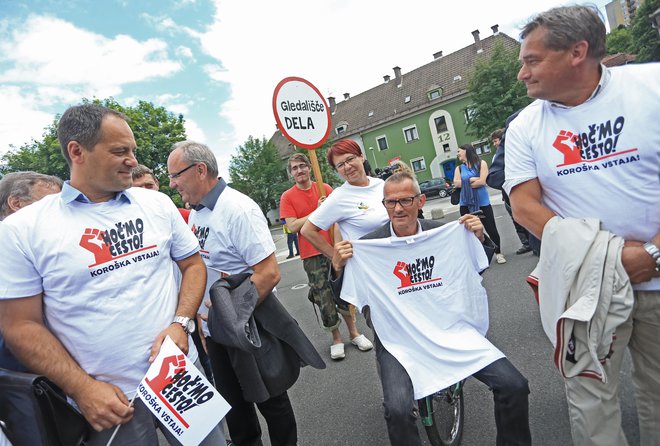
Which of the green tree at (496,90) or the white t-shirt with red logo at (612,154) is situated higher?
the green tree at (496,90)

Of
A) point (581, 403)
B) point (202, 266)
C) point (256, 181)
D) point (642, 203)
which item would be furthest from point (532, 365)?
point (256, 181)

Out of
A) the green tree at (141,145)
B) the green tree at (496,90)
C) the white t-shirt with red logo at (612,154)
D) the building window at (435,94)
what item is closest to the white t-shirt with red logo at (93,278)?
the white t-shirt with red logo at (612,154)

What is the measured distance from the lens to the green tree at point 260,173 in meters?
42.5

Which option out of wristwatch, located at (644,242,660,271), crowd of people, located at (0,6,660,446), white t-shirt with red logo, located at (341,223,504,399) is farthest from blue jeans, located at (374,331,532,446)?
wristwatch, located at (644,242,660,271)

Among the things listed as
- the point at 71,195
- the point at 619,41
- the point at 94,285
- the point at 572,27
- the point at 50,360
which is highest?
the point at 619,41

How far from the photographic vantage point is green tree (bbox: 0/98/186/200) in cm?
2653

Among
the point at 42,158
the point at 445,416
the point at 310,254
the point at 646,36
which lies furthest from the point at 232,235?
the point at 646,36

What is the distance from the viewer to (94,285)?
5.25 feet

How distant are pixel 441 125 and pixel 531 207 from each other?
3579cm

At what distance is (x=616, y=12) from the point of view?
9544 cm

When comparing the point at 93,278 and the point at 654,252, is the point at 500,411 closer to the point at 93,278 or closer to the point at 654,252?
the point at 654,252

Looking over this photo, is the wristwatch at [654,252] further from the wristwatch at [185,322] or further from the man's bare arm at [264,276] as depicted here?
the wristwatch at [185,322]

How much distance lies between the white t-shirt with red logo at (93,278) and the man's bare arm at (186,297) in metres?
0.05

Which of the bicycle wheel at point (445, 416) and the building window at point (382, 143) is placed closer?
the bicycle wheel at point (445, 416)
